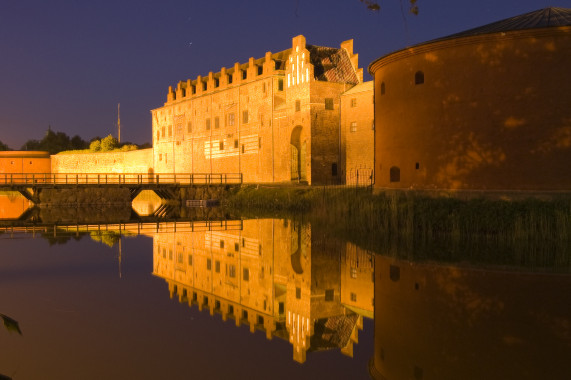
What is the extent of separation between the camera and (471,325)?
21.6 ft

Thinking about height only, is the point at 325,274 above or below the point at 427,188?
below

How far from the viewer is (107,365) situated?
17.8ft

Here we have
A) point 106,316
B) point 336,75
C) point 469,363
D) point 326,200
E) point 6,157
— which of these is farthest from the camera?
point 6,157

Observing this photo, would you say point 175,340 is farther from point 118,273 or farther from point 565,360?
point 118,273

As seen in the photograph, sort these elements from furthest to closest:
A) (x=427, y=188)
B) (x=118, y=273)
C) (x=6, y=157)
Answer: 1. (x=6, y=157)
2. (x=427, y=188)
3. (x=118, y=273)

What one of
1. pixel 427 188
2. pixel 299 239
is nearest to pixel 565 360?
pixel 299 239

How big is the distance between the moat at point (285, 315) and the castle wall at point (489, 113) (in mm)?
4112

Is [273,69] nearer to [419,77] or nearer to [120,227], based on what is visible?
[120,227]

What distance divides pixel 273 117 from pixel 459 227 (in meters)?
19.7

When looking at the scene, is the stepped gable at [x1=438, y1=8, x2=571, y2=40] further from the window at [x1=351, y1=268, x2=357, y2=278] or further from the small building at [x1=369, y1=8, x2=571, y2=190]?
the window at [x1=351, y1=268, x2=357, y2=278]

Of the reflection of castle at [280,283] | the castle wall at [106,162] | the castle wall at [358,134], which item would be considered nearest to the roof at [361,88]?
the castle wall at [358,134]

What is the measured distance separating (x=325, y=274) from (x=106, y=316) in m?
4.17

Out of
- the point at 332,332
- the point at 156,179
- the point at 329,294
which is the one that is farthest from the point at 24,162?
the point at 332,332

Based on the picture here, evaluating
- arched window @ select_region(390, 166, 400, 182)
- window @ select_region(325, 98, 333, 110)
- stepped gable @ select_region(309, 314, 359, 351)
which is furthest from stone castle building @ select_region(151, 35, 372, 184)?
stepped gable @ select_region(309, 314, 359, 351)
